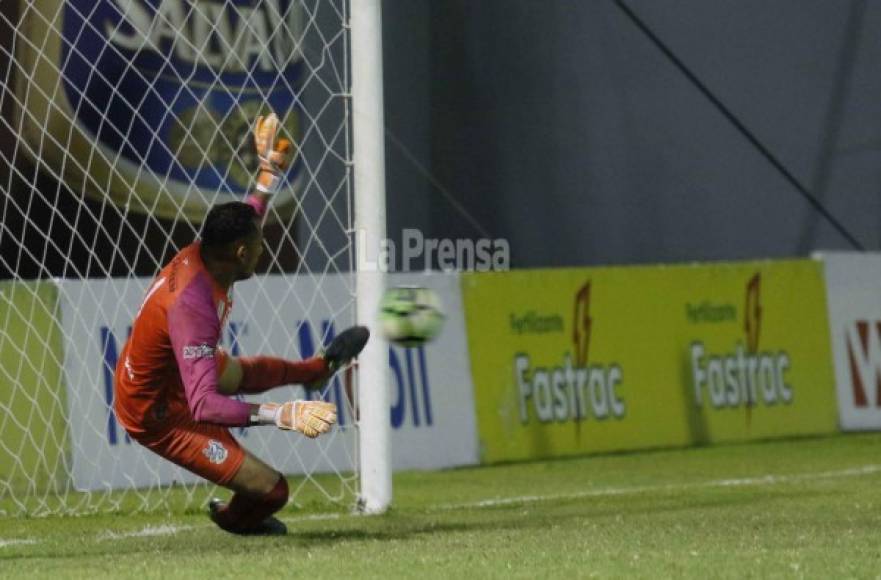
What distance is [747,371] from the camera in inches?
658

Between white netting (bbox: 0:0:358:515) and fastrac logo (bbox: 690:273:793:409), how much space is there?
363 cm

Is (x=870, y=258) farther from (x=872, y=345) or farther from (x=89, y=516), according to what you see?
(x=89, y=516)

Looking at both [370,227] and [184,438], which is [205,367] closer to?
[184,438]

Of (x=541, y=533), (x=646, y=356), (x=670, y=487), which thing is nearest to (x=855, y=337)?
(x=646, y=356)

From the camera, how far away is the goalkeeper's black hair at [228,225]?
9016 mm

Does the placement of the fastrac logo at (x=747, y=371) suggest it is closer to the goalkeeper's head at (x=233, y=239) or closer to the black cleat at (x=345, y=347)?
the black cleat at (x=345, y=347)

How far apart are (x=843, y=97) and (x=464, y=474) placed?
9.94 metres

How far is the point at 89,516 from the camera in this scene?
37.0 ft

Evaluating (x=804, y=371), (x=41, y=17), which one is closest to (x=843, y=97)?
(x=804, y=371)

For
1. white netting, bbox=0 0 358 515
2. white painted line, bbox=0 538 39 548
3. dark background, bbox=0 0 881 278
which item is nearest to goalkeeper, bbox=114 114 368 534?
white painted line, bbox=0 538 39 548

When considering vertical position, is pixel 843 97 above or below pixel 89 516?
above

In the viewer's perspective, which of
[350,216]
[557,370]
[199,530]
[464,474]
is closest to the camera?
[199,530]

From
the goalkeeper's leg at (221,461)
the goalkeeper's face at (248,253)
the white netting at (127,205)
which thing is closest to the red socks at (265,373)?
the goalkeeper's leg at (221,461)

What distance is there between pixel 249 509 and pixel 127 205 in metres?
3.84
